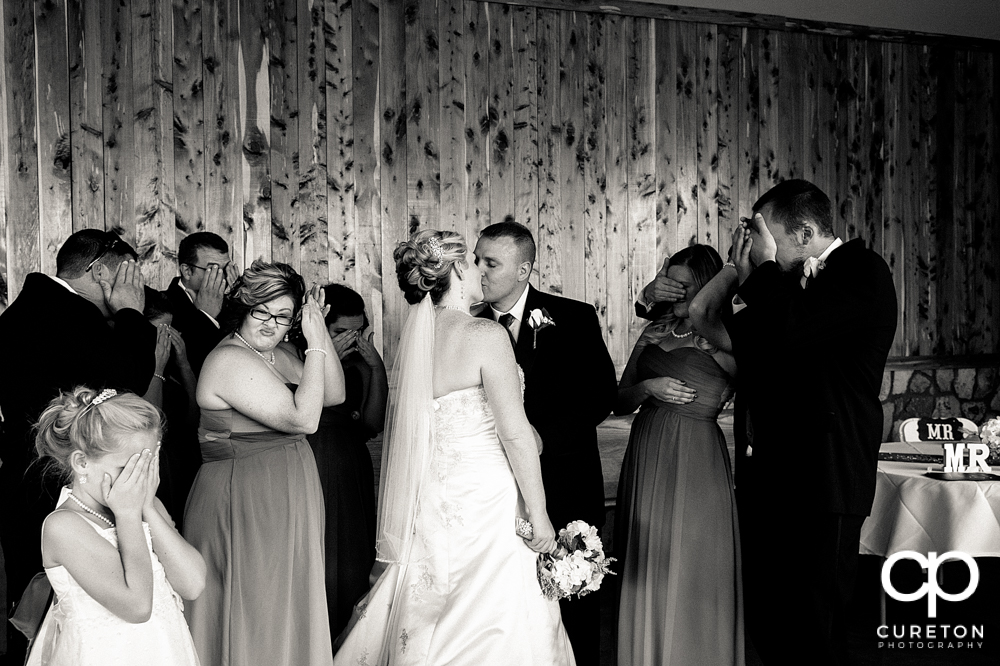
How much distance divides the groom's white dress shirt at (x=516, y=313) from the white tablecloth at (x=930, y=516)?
1717 mm

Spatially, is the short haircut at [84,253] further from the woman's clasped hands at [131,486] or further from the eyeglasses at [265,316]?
the woman's clasped hands at [131,486]

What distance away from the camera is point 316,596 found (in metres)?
3.39

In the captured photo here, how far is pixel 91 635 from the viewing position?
2443mm

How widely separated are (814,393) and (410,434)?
4.66ft

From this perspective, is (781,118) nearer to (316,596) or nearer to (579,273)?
(579,273)

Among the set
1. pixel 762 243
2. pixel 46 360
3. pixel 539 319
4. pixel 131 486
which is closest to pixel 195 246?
pixel 46 360

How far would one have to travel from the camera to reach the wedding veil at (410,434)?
3344mm

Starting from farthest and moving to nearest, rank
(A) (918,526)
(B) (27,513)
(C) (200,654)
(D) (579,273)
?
(D) (579,273) < (A) (918,526) < (B) (27,513) < (C) (200,654)

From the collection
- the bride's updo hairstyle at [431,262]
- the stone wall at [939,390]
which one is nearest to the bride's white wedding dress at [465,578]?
the bride's updo hairstyle at [431,262]

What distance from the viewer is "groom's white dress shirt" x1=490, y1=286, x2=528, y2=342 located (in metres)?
4.22

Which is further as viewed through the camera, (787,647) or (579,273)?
(579,273)

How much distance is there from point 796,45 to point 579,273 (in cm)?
250

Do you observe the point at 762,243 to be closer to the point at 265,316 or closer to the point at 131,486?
the point at 265,316

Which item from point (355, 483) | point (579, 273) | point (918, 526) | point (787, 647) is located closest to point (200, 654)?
point (355, 483)
